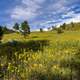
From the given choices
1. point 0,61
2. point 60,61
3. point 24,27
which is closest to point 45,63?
point 60,61

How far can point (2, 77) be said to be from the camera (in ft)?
27.0

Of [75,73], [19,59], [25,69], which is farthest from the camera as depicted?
[19,59]

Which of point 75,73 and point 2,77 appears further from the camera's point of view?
point 75,73

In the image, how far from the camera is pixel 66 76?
340 inches

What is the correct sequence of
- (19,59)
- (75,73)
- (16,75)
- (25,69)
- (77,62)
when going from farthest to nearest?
(77,62) → (19,59) → (75,73) → (25,69) → (16,75)

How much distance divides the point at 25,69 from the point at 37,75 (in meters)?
0.66

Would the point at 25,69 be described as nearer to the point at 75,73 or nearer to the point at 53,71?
the point at 53,71

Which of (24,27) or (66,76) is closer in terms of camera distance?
(66,76)

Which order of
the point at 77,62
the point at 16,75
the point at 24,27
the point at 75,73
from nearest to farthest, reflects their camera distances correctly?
the point at 16,75 → the point at 75,73 → the point at 77,62 → the point at 24,27

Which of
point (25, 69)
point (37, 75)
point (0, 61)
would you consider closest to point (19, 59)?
point (0, 61)

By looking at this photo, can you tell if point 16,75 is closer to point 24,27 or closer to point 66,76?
point 66,76

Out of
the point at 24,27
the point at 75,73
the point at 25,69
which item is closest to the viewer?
the point at 25,69

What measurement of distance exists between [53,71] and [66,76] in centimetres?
46

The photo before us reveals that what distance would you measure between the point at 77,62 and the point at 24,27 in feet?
301
